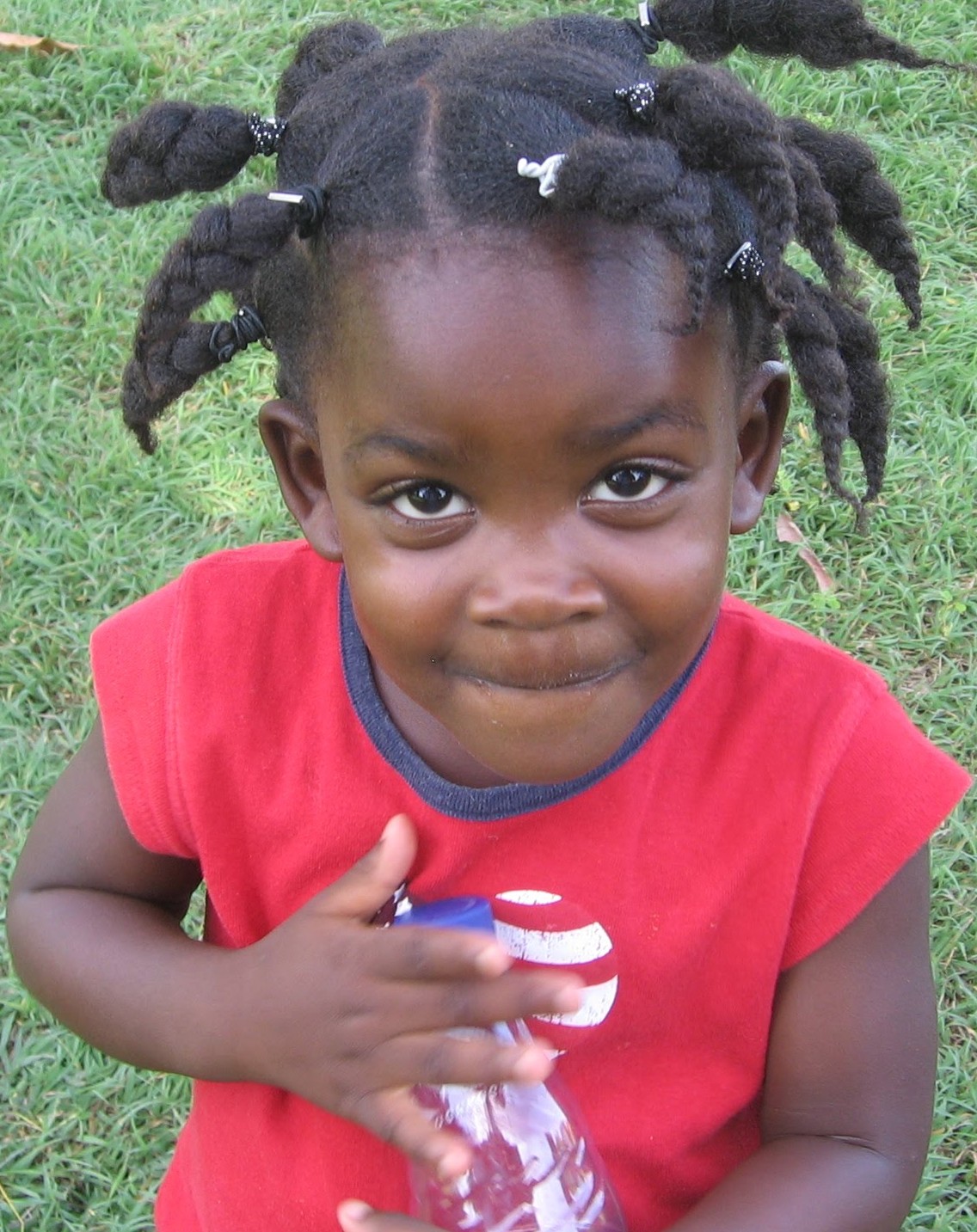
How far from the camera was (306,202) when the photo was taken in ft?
4.71

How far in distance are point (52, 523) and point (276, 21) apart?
5.69 ft

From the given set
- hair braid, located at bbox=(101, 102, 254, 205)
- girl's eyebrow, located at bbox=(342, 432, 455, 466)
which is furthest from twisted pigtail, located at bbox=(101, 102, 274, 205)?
girl's eyebrow, located at bbox=(342, 432, 455, 466)

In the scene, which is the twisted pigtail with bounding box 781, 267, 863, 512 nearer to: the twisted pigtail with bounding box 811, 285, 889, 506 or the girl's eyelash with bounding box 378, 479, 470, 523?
the twisted pigtail with bounding box 811, 285, 889, 506

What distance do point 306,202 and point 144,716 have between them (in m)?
0.70

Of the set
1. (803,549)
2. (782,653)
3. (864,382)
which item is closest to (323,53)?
(864,382)

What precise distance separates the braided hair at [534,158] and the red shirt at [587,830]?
0.29 meters

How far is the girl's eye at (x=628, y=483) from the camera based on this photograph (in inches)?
54.4

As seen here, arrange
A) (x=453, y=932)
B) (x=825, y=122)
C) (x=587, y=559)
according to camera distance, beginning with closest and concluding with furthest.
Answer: (x=587, y=559) → (x=453, y=932) → (x=825, y=122)

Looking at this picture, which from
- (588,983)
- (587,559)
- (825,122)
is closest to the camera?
(587,559)

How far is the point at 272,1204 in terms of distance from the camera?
1814 mm

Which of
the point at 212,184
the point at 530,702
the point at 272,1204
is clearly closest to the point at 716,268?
the point at 530,702

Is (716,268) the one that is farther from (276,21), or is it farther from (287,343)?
(276,21)

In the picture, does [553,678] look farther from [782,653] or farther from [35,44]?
[35,44]

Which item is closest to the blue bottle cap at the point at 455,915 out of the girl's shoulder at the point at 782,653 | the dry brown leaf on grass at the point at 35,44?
the girl's shoulder at the point at 782,653
